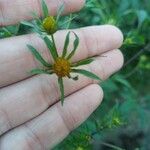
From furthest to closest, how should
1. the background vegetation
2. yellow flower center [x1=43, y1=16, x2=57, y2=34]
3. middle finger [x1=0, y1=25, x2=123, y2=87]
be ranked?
the background vegetation < middle finger [x1=0, y1=25, x2=123, y2=87] < yellow flower center [x1=43, y1=16, x2=57, y2=34]

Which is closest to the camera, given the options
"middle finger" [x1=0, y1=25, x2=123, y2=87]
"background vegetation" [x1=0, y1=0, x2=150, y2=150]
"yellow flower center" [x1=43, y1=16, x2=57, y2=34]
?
"yellow flower center" [x1=43, y1=16, x2=57, y2=34]

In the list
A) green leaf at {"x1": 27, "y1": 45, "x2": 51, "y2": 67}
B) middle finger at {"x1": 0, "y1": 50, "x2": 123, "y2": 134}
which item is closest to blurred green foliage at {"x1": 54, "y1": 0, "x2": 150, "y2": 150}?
middle finger at {"x1": 0, "y1": 50, "x2": 123, "y2": 134}

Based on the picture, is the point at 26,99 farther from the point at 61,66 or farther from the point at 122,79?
the point at 122,79

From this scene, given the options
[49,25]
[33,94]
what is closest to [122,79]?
[33,94]

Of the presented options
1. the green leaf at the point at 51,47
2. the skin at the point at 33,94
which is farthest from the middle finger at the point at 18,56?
the green leaf at the point at 51,47

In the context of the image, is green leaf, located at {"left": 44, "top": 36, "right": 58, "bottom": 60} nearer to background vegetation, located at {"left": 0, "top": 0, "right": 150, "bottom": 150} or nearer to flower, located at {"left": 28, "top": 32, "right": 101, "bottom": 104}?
flower, located at {"left": 28, "top": 32, "right": 101, "bottom": 104}

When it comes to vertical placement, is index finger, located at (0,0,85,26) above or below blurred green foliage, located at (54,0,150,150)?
above
